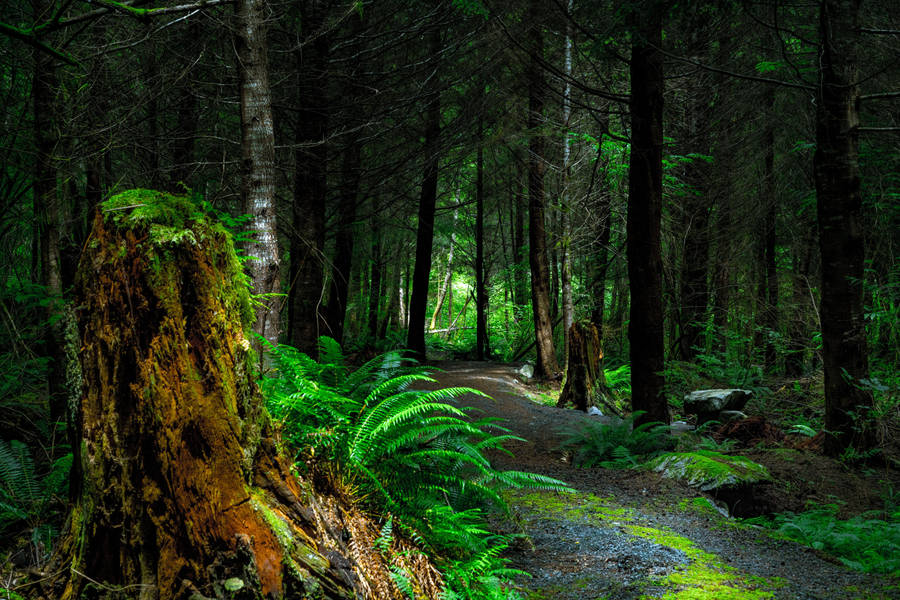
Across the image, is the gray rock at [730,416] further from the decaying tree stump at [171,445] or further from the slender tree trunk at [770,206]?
the decaying tree stump at [171,445]

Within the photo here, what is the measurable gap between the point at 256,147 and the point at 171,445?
4.34 meters

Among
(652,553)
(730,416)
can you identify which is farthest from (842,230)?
(652,553)

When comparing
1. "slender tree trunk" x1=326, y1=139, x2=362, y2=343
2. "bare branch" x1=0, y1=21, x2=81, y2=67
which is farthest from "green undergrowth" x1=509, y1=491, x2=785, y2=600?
"slender tree trunk" x1=326, y1=139, x2=362, y2=343

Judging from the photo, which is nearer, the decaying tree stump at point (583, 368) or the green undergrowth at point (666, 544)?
the green undergrowth at point (666, 544)

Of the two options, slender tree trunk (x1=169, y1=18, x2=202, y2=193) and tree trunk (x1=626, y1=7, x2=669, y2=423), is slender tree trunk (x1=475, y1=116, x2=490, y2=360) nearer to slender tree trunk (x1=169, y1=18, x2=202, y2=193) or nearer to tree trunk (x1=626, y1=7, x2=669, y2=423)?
slender tree trunk (x1=169, y1=18, x2=202, y2=193)

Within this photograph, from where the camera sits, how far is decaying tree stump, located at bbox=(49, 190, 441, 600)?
6.12ft

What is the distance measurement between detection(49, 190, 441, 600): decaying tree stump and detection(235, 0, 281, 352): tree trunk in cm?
338

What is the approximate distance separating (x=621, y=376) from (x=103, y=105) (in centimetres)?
1307

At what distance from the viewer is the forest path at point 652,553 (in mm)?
3307

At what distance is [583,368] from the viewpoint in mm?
12062

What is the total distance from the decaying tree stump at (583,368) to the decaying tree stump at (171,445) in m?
10.4

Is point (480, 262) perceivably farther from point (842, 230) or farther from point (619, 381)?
point (842, 230)

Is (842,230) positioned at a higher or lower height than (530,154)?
lower

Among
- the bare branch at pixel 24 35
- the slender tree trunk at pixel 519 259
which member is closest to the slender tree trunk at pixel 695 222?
the slender tree trunk at pixel 519 259
